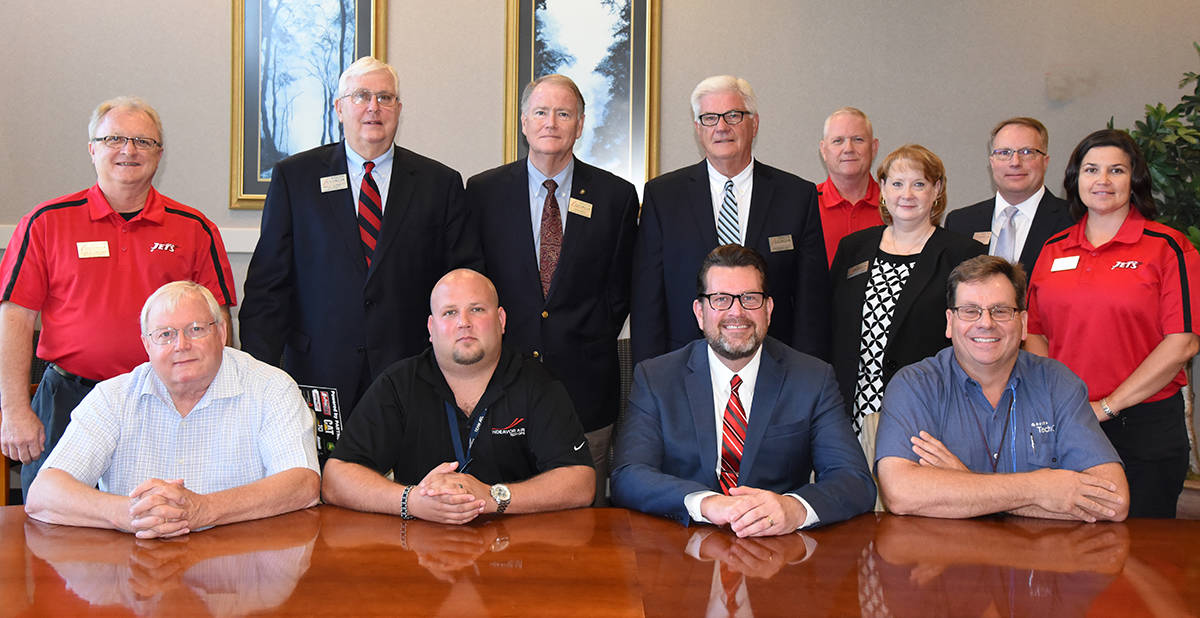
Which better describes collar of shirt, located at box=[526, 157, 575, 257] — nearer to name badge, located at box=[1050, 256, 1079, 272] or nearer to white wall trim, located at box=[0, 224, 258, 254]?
name badge, located at box=[1050, 256, 1079, 272]

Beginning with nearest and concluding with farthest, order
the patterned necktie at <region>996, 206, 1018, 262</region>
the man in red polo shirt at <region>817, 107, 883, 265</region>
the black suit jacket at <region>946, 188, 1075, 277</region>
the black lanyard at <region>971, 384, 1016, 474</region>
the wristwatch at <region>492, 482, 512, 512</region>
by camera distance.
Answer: the wristwatch at <region>492, 482, 512, 512</region> < the black lanyard at <region>971, 384, 1016, 474</region> < the black suit jacket at <region>946, 188, 1075, 277</region> < the patterned necktie at <region>996, 206, 1018, 262</region> < the man in red polo shirt at <region>817, 107, 883, 265</region>

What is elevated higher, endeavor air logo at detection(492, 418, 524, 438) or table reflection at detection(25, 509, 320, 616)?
endeavor air logo at detection(492, 418, 524, 438)

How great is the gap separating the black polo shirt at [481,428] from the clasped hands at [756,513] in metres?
0.61

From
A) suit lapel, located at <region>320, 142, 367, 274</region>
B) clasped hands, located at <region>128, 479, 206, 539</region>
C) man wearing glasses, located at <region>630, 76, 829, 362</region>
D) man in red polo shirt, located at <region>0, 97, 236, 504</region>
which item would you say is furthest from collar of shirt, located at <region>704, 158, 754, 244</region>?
clasped hands, located at <region>128, 479, 206, 539</region>

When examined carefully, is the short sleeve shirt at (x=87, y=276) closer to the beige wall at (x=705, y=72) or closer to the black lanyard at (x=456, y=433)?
the black lanyard at (x=456, y=433)

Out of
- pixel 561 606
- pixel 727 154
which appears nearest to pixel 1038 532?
pixel 561 606

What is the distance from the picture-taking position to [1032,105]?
17.3 ft

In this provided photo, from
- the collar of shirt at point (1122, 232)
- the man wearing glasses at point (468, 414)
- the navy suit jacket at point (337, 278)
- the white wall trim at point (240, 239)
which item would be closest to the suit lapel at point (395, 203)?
the navy suit jacket at point (337, 278)

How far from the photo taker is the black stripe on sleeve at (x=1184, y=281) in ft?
10.3

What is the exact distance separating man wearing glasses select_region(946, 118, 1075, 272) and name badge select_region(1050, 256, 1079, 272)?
311mm

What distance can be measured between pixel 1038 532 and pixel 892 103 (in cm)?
352

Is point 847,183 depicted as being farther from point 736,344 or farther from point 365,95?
point 365,95

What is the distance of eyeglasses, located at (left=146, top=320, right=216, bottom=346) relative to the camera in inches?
101

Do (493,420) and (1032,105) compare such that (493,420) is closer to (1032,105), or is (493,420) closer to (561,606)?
(561,606)
